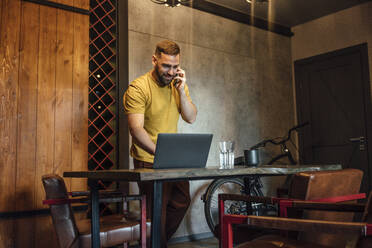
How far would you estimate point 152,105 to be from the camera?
221 cm

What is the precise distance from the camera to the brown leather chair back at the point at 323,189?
1.28m

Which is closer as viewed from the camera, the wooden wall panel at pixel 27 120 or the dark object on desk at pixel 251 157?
the dark object on desk at pixel 251 157

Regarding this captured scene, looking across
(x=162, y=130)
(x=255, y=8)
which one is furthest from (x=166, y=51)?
(x=255, y=8)

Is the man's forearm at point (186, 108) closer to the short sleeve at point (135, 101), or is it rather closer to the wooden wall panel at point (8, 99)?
the short sleeve at point (135, 101)

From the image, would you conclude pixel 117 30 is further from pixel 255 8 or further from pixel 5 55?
pixel 255 8

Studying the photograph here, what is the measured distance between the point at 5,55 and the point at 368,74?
369cm

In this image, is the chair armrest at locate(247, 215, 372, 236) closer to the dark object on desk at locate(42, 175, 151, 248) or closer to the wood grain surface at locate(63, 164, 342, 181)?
the wood grain surface at locate(63, 164, 342, 181)

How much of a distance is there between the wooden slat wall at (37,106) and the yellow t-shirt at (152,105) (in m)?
0.88

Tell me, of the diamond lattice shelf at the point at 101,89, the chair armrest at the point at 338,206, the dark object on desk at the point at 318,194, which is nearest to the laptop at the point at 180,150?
the dark object on desk at the point at 318,194

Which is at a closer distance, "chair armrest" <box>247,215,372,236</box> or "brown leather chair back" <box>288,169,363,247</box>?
"chair armrest" <box>247,215,372,236</box>

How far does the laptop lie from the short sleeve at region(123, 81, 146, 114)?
2.60ft

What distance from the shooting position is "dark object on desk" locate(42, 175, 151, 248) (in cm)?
167

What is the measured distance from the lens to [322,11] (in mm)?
4328

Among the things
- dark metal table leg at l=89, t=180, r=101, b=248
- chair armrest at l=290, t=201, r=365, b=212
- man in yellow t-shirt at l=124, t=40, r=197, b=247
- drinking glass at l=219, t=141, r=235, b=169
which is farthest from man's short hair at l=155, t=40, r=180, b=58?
chair armrest at l=290, t=201, r=365, b=212
